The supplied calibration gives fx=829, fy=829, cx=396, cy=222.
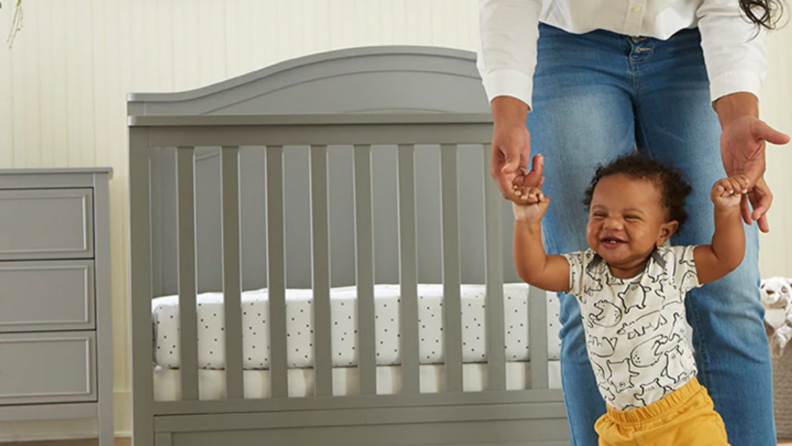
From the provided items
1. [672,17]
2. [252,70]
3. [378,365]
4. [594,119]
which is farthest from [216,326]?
[252,70]

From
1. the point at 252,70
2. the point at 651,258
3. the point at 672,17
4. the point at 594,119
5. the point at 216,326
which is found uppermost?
the point at 252,70

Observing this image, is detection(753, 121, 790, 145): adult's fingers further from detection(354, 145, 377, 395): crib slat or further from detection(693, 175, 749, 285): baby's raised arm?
detection(354, 145, 377, 395): crib slat

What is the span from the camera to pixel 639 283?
1.04m

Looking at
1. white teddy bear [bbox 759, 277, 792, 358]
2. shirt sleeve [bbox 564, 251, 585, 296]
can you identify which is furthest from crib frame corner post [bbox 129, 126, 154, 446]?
white teddy bear [bbox 759, 277, 792, 358]

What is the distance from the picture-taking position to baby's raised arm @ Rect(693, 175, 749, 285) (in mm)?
951

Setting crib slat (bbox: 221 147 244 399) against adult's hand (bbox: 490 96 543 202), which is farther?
crib slat (bbox: 221 147 244 399)

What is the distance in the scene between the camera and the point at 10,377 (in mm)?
2129

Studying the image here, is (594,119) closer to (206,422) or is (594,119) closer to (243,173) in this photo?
(206,422)

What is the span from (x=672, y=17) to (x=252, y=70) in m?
1.87

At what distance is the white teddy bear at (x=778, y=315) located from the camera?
2.12 meters

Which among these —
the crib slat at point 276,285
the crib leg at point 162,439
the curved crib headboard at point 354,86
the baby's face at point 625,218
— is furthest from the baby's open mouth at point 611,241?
the curved crib headboard at point 354,86

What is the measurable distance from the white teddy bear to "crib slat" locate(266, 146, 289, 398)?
126cm

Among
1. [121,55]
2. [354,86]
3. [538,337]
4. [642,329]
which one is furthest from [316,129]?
[121,55]

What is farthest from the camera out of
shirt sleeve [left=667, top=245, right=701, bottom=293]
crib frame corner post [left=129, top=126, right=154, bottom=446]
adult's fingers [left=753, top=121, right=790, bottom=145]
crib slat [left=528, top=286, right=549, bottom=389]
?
crib slat [left=528, top=286, right=549, bottom=389]
